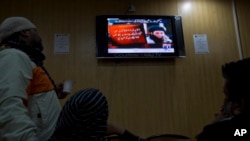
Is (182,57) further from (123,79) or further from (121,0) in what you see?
(121,0)

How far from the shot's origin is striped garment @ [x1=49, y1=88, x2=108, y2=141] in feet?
3.75

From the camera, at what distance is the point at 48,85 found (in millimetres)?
1369

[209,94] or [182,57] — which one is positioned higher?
[182,57]

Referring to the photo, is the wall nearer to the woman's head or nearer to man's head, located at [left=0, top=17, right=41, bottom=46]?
the woman's head

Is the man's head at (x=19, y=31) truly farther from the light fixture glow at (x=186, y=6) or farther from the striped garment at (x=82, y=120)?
the light fixture glow at (x=186, y=6)

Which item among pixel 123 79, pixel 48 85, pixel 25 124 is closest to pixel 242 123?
pixel 25 124

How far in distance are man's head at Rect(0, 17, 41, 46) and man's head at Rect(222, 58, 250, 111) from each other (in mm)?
1071

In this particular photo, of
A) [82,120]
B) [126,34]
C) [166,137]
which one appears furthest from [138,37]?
[82,120]

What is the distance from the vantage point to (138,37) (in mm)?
3133

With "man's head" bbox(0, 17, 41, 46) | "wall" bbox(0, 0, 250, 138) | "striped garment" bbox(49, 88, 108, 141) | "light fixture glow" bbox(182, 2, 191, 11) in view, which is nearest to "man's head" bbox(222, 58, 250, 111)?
"striped garment" bbox(49, 88, 108, 141)

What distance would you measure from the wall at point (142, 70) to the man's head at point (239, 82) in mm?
2128

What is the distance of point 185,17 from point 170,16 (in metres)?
0.25

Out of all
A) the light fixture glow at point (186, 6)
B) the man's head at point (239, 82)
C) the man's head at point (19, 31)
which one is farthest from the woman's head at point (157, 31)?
the man's head at point (239, 82)

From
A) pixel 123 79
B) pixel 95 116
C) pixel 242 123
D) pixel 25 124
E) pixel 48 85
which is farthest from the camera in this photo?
pixel 123 79
